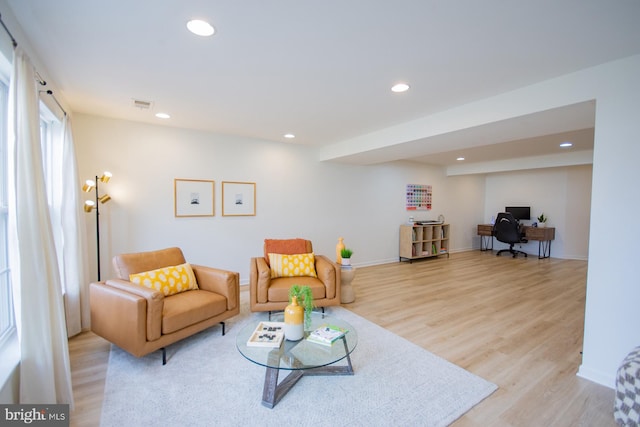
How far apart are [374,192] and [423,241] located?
1663 mm

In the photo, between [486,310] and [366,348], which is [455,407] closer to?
[366,348]

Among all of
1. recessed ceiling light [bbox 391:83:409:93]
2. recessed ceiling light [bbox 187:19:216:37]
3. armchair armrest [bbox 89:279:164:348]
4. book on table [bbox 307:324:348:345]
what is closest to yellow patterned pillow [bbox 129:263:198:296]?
armchair armrest [bbox 89:279:164:348]

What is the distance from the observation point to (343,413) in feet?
5.76

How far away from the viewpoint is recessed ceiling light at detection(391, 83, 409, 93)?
241 centimetres

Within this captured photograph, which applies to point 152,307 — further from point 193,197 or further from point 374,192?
point 374,192

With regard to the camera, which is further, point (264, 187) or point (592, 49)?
point (264, 187)

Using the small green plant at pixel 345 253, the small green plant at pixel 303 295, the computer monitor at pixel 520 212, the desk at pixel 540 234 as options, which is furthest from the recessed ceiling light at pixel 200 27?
the computer monitor at pixel 520 212

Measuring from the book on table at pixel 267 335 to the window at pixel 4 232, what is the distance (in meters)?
1.47

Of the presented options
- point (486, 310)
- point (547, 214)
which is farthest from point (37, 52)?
point (547, 214)

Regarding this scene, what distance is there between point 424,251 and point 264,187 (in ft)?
13.3

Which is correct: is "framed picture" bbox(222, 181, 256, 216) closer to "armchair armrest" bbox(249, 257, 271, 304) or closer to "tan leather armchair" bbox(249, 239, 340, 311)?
"tan leather armchair" bbox(249, 239, 340, 311)

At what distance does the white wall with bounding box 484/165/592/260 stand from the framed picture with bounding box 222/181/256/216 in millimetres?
7014

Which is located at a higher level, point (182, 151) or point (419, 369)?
point (182, 151)

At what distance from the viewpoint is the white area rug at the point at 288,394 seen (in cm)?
172
